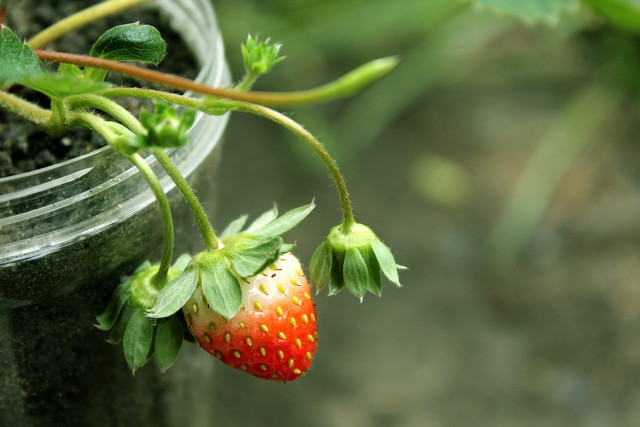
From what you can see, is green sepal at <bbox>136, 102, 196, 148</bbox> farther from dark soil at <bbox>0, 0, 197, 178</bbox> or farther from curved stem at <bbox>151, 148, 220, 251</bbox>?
dark soil at <bbox>0, 0, 197, 178</bbox>

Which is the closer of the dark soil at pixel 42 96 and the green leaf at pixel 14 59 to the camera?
the green leaf at pixel 14 59

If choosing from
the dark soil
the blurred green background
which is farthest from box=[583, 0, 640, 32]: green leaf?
the dark soil

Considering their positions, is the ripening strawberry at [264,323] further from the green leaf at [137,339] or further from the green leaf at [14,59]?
the green leaf at [14,59]

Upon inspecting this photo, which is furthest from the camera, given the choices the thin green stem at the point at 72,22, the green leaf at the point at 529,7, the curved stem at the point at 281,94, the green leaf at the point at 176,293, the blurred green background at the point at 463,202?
the blurred green background at the point at 463,202

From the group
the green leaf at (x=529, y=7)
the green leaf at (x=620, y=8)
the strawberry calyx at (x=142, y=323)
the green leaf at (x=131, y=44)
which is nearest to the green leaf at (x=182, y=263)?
the strawberry calyx at (x=142, y=323)

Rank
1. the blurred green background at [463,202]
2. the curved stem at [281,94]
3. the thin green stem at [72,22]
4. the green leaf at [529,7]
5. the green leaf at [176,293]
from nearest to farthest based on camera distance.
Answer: the curved stem at [281,94] → the green leaf at [176,293] → the thin green stem at [72,22] → the green leaf at [529,7] → the blurred green background at [463,202]

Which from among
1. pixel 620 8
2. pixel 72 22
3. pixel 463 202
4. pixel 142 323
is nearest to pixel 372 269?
pixel 142 323

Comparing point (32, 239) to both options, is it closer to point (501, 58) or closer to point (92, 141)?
point (92, 141)
